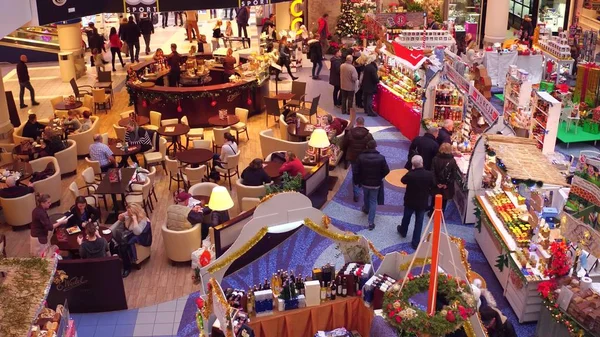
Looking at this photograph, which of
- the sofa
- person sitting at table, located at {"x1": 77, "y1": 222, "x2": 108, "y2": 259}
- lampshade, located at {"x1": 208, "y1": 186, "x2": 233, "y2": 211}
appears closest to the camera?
lampshade, located at {"x1": 208, "y1": 186, "x2": 233, "y2": 211}

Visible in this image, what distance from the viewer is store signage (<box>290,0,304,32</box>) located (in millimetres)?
21797

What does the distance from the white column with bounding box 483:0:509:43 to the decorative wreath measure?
56.8 feet

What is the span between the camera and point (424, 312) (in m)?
5.91

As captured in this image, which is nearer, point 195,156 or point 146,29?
point 195,156

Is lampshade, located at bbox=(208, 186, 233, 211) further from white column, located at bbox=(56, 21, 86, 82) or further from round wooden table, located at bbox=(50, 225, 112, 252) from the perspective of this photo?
white column, located at bbox=(56, 21, 86, 82)

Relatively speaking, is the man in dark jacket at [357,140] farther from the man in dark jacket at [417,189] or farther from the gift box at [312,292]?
the gift box at [312,292]

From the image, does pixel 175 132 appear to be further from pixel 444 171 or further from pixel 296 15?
pixel 296 15

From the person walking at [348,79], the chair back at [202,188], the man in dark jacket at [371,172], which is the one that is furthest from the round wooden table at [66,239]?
the person walking at [348,79]

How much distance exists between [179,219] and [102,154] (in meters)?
2.98

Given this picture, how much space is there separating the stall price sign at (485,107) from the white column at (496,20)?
435 inches

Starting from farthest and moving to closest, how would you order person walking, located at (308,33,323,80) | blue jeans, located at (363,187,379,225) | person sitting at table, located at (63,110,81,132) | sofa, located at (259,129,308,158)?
1. person walking, located at (308,33,323,80)
2. person sitting at table, located at (63,110,81,132)
3. sofa, located at (259,129,308,158)
4. blue jeans, located at (363,187,379,225)

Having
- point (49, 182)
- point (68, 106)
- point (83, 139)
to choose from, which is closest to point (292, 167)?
point (49, 182)

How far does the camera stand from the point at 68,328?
722cm

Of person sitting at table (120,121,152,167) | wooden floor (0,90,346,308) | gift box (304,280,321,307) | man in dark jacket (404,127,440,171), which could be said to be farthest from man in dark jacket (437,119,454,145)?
person sitting at table (120,121,152,167)
